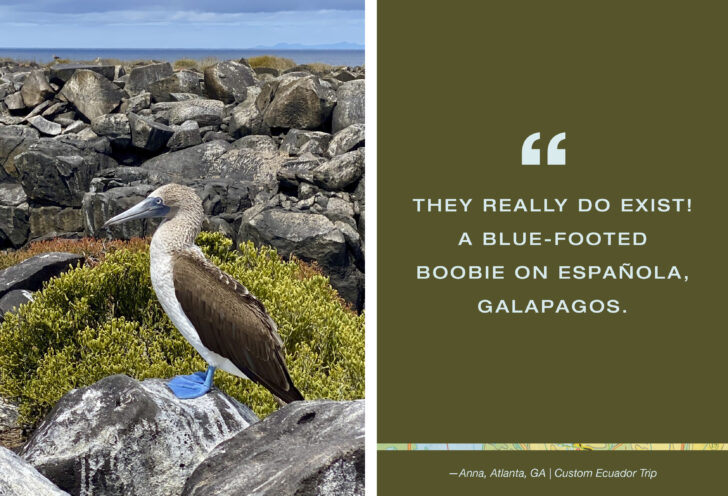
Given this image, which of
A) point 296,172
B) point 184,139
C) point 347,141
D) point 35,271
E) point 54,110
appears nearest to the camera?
point 35,271

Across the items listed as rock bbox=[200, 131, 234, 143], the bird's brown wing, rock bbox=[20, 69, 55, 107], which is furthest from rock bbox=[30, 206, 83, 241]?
the bird's brown wing

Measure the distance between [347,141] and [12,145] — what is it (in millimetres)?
10849

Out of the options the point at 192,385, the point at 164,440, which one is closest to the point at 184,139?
the point at 192,385

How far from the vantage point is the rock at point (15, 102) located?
1019 inches

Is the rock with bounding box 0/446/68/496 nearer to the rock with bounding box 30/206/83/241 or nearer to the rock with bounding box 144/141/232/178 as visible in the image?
the rock with bounding box 144/141/232/178

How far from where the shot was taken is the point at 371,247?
12.5 ft

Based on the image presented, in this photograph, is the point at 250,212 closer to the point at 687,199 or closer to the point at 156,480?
the point at 156,480

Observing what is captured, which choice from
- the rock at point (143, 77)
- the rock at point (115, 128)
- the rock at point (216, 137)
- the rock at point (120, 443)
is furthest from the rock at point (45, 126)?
the rock at point (120, 443)

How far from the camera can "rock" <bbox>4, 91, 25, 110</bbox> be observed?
1019 inches

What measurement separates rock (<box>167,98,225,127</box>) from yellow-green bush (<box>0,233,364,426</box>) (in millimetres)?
14747

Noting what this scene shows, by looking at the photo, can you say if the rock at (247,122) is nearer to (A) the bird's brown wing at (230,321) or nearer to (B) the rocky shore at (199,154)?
(B) the rocky shore at (199,154)

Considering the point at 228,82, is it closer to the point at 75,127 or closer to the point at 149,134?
the point at 149,134

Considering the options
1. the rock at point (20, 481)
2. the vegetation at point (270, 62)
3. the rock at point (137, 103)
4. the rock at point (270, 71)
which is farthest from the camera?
the vegetation at point (270, 62)

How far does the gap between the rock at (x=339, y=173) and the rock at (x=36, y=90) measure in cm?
1372
